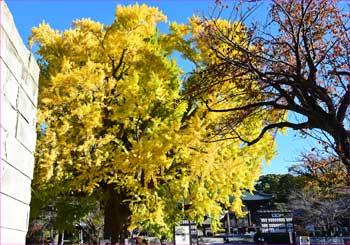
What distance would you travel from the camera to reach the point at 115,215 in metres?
11.6

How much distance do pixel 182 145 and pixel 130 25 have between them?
4151mm

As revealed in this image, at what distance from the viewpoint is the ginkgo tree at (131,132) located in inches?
342

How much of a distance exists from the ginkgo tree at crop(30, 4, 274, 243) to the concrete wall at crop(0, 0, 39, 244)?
5.95 meters

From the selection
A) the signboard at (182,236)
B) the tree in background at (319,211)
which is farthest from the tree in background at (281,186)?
the signboard at (182,236)

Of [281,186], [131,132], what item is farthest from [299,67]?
[281,186]

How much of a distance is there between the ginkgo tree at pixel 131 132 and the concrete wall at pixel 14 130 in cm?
595

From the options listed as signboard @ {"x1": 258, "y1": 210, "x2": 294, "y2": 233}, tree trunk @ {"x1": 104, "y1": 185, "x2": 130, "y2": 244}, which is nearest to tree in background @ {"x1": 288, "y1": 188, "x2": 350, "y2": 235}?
signboard @ {"x1": 258, "y1": 210, "x2": 294, "y2": 233}

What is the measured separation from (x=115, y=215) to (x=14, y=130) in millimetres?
10456

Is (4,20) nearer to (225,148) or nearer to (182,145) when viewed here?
(182,145)

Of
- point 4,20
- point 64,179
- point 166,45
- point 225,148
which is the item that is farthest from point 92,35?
point 4,20

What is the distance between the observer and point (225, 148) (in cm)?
988

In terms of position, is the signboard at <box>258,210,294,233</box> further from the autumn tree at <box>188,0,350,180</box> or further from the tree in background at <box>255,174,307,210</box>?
the autumn tree at <box>188,0,350,180</box>

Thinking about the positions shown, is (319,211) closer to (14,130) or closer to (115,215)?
(115,215)

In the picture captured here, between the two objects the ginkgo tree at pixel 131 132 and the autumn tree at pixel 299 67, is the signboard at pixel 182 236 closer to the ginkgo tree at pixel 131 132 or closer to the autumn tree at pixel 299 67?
the ginkgo tree at pixel 131 132
